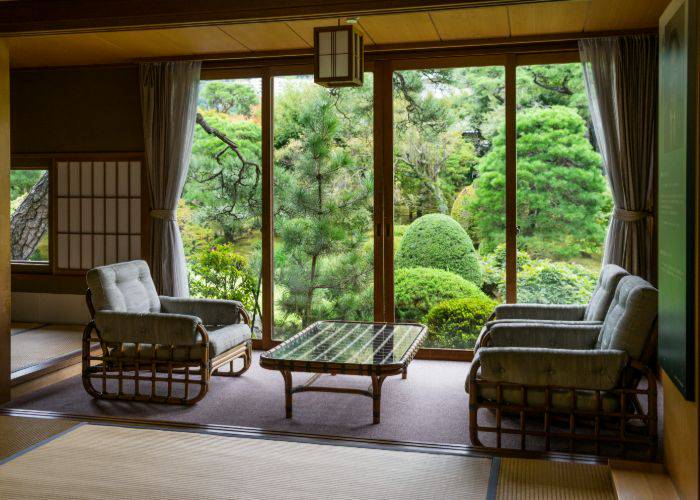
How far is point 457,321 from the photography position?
5.81m

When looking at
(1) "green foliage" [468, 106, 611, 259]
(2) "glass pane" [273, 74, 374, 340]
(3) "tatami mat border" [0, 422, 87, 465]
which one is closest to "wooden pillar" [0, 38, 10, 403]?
(3) "tatami mat border" [0, 422, 87, 465]

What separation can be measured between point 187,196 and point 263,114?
108 cm

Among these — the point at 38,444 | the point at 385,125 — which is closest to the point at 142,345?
the point at 38,444

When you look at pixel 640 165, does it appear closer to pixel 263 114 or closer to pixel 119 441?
pixel 263 114

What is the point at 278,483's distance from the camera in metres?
3.16

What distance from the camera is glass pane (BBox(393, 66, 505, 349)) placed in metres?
5.69

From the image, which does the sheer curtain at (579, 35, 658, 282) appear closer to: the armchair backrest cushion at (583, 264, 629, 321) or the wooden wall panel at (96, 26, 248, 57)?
the armchair backrest cushion at (583, 264, 629, 321)

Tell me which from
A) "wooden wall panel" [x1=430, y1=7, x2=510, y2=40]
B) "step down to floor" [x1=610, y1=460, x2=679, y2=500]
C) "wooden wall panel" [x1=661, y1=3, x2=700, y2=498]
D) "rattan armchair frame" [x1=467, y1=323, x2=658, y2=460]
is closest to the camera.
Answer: "wooden wall panel" [x1=661, y1=3, x2=700, y2=498]

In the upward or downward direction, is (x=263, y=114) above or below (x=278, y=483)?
above

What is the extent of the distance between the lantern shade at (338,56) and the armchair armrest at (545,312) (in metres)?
1.87

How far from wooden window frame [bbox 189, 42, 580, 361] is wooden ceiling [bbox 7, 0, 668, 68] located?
0.18m

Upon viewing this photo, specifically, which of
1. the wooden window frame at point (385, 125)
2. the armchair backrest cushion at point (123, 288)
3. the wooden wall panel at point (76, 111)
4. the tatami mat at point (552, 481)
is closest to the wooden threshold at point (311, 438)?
the tatami mat at point (552, 481)

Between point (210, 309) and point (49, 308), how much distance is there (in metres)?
2.32

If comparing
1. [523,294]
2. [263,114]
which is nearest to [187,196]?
[263,114]
